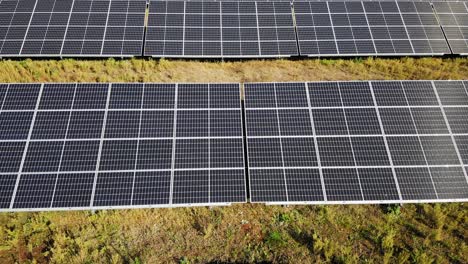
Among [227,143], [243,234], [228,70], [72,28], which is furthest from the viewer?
[228,70]

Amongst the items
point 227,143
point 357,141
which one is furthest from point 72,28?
point 357,141

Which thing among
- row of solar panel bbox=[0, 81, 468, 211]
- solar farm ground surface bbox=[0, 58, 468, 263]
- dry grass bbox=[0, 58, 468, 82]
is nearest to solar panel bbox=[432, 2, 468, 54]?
dry grass bbox=[0, 58, 468, 82]

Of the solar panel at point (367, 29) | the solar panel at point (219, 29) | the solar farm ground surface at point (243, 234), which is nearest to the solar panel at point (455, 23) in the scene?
the solar panel at point (367, 29)

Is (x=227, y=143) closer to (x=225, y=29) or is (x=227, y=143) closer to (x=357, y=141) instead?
(x=357, y=141)

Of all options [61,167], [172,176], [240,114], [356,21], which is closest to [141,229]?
[172,176]

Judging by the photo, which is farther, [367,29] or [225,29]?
[367,29]

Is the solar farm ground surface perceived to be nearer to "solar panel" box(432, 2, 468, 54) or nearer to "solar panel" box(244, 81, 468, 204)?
"solar panel" box(244, 81, 468, 204)

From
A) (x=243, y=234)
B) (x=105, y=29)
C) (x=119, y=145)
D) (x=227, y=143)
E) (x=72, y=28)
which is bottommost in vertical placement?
(x=243, y=234)

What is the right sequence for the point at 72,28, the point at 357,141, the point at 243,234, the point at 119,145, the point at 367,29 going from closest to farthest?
the point at 119,145 → the point at 357,141 → the point at 243,234 → the point at 72,28 → the point at 367,29

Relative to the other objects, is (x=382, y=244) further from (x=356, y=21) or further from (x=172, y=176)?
(x=356, y=21)
